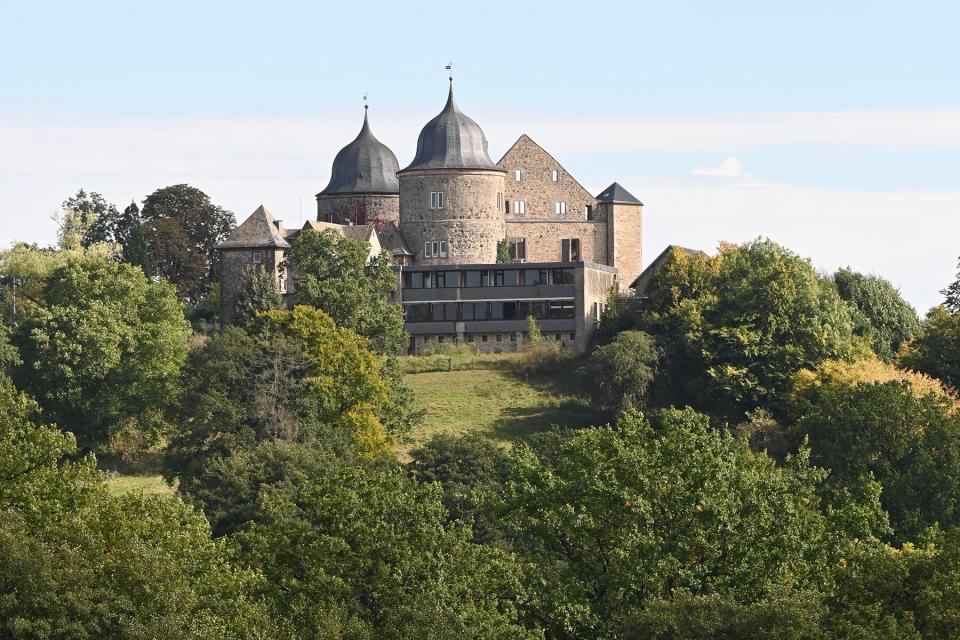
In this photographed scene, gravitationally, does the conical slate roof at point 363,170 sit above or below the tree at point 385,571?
above

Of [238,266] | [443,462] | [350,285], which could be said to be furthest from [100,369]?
[443,462]

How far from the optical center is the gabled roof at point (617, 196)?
115 meters

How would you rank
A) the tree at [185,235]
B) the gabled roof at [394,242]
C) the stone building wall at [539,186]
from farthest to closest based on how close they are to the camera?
1. the tree at [185,235]
2. the stone building wall at [539,186]
3. the gabled roof at [394,242]

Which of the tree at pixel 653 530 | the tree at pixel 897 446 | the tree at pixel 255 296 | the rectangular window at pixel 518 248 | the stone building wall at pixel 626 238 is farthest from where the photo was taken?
the stone building wall at pixel 626 238

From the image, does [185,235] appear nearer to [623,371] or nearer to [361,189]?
[361,189]

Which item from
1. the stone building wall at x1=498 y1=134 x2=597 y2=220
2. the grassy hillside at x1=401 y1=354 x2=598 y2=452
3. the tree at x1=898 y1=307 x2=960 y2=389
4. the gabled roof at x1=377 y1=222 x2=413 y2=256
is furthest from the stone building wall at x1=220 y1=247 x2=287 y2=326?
the tree at x1=898 y1=307 x2=960 y2=389

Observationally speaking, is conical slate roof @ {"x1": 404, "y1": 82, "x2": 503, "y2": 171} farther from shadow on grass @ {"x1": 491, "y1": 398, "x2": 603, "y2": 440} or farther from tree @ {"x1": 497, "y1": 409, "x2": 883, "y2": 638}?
tree @ {"x1": 497, "y1": 409, "x2": 883, "y2": 638}

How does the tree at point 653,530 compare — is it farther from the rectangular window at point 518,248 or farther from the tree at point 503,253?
the rectangular window at point 518,248

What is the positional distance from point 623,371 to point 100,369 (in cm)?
1979

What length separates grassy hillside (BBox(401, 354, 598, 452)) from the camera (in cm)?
9588

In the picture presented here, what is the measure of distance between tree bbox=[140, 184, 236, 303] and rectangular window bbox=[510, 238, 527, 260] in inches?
657

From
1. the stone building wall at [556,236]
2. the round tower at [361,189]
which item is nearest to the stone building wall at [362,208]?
the round tower at [361,189]

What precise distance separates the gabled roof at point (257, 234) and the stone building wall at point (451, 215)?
598 centimetres

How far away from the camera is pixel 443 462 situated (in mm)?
78688
